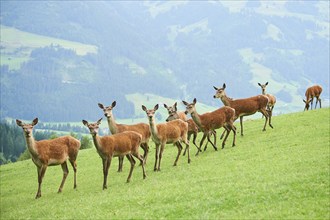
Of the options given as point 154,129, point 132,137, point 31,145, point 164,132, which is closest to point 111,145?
point 132,137

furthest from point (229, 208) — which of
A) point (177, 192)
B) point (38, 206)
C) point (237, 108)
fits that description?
point (237, 108)

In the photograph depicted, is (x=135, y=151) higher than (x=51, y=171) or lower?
higher

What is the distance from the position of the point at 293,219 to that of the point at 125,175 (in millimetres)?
13993

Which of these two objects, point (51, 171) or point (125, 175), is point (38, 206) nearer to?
point (125, 175)

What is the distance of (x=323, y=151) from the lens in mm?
23484

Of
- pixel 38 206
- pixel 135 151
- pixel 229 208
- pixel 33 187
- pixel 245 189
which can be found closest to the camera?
pixel 229 208

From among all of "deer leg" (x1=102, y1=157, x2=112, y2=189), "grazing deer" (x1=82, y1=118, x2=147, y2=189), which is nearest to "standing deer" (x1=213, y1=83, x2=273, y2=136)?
"grazing deer" (x1=82, y1=118, x2=147, y2=189)

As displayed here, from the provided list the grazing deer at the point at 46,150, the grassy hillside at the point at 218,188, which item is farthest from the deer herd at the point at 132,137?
the grassy hillside at the point at 218,188

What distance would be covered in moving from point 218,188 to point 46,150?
420 inches

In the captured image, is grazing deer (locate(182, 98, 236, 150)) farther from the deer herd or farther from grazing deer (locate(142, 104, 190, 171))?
grazing deer (locate(142, 104, 190, 171))

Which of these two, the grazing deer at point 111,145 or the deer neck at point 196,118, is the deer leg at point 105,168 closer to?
the grazing deer at point 111,145

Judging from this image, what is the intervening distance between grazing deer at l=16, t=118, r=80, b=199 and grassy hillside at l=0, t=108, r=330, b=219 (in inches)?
66.3

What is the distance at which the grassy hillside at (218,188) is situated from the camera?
1650 cm

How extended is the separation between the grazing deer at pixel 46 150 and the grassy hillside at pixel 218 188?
168 cm
